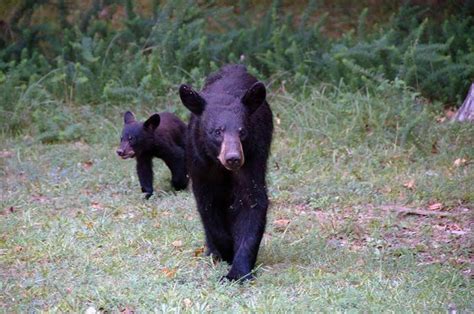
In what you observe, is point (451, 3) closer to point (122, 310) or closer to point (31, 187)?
point (31, 187)

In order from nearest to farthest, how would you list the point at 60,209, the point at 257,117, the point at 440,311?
the point at 440,311
the point at 257,117
the point at 60,209

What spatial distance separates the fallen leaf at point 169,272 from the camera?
6188 mm

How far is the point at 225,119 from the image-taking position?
20.0 feet

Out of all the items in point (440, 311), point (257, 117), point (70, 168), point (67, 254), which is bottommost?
point (70, 168)

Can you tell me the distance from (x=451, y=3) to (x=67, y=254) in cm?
899

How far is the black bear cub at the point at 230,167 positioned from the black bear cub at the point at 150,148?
2.72 metres

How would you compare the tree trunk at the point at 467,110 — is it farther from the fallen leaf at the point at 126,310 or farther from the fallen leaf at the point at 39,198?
the fallen leaf at the point at 126,310

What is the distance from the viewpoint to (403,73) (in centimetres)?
1159

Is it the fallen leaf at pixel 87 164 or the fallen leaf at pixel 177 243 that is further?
the fallen leaf at pixel 87 164

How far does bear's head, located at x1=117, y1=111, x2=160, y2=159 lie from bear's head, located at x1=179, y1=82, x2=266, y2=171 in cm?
306

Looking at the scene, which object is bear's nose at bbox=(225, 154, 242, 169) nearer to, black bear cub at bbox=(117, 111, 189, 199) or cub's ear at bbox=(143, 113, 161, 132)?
black bear cub at bbox=(117, 111, 189, 199)

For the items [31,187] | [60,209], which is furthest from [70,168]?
[60,209]

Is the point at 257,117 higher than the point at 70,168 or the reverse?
higher

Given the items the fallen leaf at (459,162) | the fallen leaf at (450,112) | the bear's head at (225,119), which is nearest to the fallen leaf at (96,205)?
the bear's head at (225,119)
